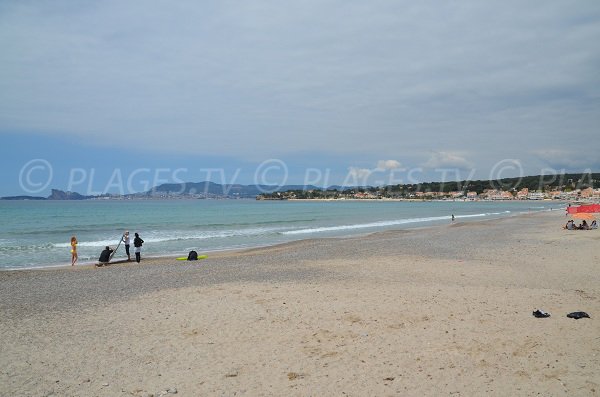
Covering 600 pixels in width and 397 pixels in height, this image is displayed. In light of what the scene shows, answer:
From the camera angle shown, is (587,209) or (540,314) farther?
(587,209)

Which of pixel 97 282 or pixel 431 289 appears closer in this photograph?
pixel 431 289

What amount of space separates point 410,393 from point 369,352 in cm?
139

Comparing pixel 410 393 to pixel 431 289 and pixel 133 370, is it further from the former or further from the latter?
pixel 431 289

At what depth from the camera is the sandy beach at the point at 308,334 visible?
226 inches

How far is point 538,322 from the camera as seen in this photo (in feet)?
26.2

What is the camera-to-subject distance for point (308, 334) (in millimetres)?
7688

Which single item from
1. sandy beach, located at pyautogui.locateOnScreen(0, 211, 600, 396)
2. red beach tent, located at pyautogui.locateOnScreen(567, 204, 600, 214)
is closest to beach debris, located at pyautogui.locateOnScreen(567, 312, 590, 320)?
sandy beach, located at pyautogui.locateOnScreen(0, 211, 600, 396)

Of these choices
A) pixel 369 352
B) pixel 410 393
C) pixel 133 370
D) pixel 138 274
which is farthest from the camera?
pixel 138 274

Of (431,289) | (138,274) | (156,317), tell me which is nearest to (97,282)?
(138,274)

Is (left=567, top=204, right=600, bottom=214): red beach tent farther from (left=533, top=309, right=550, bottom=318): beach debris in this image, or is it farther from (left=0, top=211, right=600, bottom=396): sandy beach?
(left=533, top=309, right=550, bottom=318): beach debris

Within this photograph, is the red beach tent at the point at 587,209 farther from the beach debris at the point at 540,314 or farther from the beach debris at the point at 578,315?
the beach debris at the point at 540,314

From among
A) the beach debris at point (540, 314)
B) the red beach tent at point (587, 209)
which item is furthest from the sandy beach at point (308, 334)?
the red beach tent at point (587, 209)

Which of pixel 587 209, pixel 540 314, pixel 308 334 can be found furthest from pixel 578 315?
pixel 587 209

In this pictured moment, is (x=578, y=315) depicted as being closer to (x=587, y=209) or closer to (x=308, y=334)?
(x=308, y=334)
